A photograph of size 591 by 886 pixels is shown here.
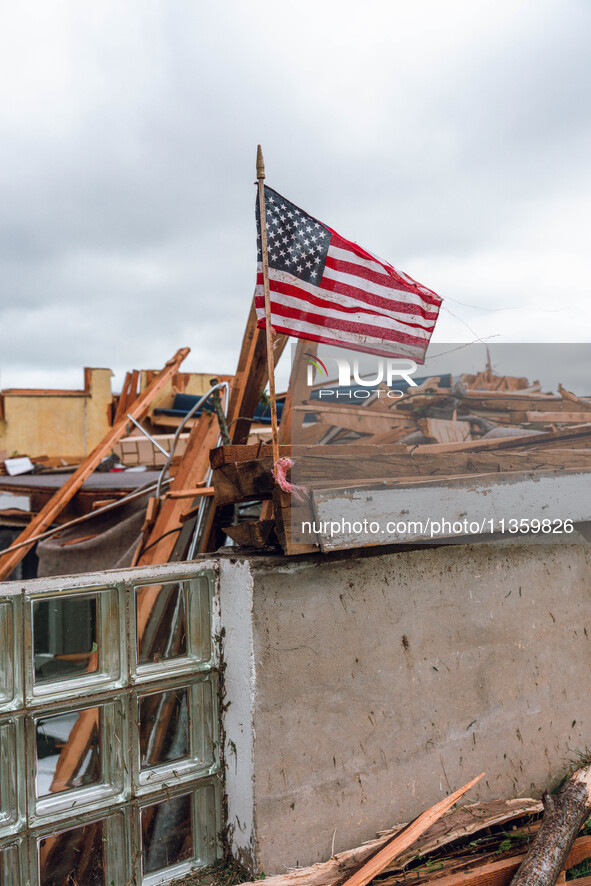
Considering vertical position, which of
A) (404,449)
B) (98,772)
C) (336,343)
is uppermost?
(336,343)

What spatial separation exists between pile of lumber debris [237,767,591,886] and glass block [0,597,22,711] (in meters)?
1.11

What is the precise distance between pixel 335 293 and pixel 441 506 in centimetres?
98

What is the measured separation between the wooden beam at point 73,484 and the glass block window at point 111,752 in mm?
3366

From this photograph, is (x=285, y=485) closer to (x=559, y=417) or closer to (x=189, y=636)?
(x=189, y=636)

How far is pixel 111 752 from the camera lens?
2.29 m

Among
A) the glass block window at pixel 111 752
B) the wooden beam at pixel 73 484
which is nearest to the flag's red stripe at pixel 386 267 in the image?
the glass block window at pixel 111 752

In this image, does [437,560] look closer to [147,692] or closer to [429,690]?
[429,690]

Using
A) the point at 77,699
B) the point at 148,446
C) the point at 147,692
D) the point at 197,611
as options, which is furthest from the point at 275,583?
the point at 148,446

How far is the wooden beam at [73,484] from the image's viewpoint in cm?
582

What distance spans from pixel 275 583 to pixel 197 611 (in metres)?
0.34

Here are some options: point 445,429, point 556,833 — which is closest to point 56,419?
point 445,429

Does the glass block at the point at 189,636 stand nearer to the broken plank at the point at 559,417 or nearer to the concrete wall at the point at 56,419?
the broken plank at the point at 559,417

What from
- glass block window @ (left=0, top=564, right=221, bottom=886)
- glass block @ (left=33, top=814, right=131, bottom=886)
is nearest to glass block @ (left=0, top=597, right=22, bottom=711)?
glass block window @ (left=0, top=564, right=221, bottom=886)

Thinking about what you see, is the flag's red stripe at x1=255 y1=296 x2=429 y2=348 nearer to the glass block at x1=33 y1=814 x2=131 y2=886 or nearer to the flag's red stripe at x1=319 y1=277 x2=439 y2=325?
the flag's red stripe at x1=319 y1=277 x2=439 y2=325
